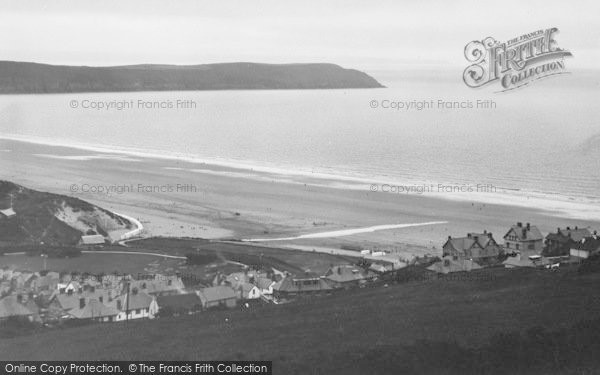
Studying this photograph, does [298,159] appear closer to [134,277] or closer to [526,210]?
[526,210]

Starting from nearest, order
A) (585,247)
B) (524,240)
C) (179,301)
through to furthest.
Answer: (179,301) → (585,247) → (524,240)

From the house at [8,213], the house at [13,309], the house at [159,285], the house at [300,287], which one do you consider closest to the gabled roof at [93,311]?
the house at [13,309]

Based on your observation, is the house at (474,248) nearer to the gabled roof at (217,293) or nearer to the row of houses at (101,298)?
the gabled roof at (217,293)

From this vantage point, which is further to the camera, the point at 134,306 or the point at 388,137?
the point at 388,137

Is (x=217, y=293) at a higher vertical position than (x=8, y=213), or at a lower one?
lower

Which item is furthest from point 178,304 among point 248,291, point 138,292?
point 248,291

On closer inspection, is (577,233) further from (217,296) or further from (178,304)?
(178,304)

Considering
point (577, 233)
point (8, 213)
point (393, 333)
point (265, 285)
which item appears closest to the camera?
point (393, 333)
